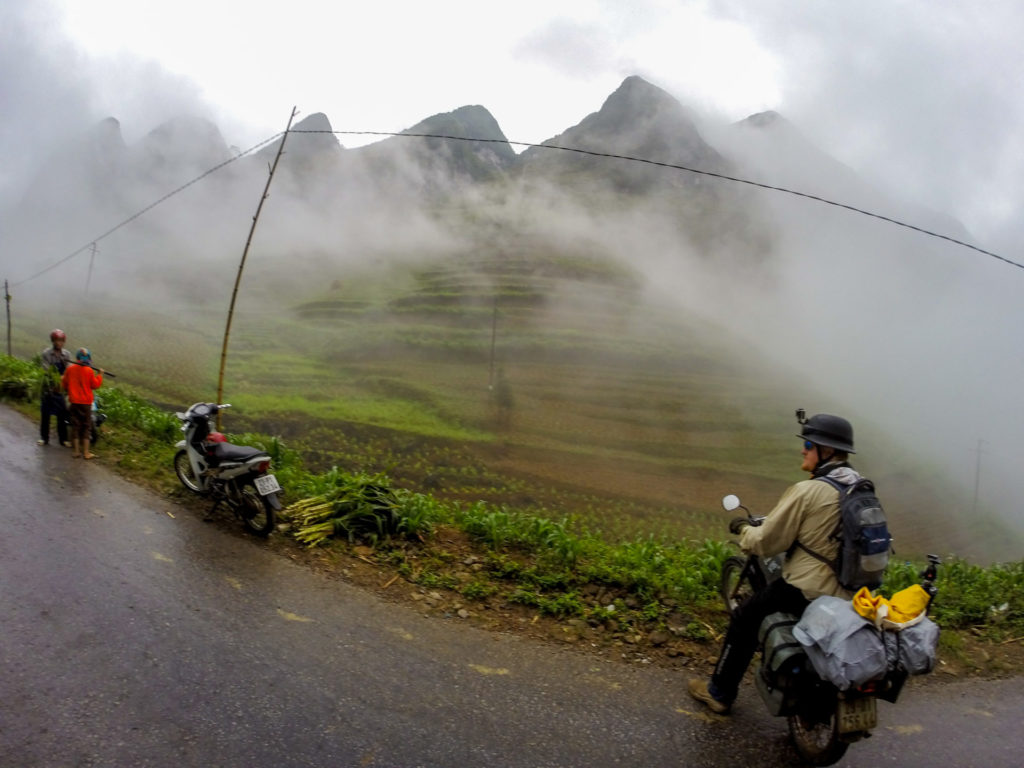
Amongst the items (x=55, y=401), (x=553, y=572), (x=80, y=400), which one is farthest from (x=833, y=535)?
(x=55, y=401)

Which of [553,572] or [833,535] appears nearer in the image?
[833,535]

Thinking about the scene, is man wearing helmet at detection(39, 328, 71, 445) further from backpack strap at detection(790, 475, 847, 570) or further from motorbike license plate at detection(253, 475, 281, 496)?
backpack strap at detection(790, 475, 847, 570)

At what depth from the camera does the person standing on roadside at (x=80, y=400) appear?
7.97m

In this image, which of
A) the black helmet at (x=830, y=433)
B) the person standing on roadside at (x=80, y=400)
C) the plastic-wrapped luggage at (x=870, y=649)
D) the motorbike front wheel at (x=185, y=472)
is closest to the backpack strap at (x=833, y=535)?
the black helmet at (x=830, y=433)

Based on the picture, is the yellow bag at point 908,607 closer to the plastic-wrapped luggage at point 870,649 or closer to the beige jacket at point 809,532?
the plastic-wrapped luggage at point 870,649

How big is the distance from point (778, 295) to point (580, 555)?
81172mm

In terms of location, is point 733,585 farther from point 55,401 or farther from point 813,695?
point 55,401

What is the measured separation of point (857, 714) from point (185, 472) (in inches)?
271

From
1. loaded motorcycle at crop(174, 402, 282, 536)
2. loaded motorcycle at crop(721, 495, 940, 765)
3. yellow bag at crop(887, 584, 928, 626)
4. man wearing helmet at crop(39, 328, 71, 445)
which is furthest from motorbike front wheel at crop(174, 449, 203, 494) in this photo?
yellow bag at crop(887, 584, 928, 626)

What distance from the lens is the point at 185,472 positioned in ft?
23.8

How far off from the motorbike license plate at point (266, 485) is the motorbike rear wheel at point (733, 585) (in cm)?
420

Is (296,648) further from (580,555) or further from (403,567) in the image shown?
(580,555)

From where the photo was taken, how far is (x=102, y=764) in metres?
2.90

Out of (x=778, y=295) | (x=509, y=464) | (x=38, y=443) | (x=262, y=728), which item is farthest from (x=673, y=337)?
(x=262, y=728)
